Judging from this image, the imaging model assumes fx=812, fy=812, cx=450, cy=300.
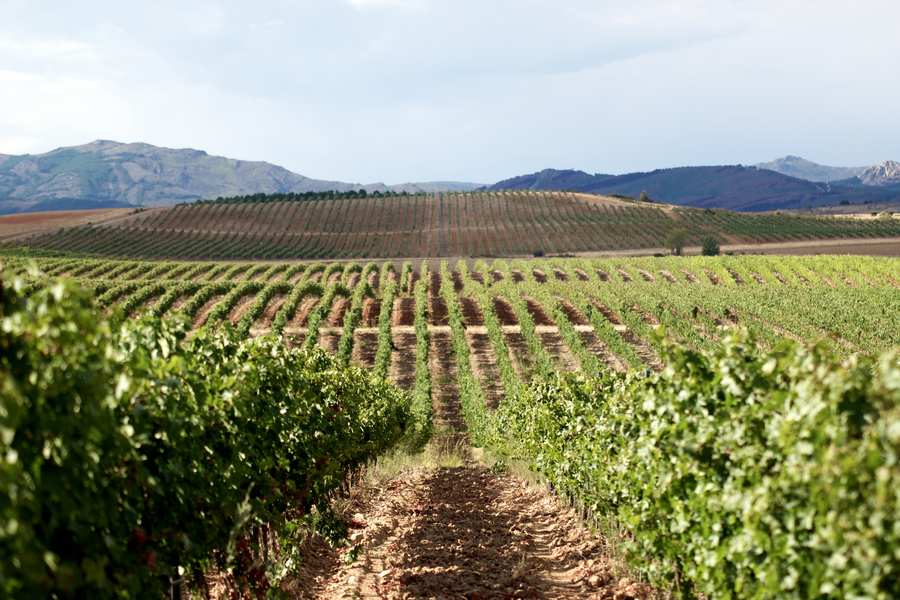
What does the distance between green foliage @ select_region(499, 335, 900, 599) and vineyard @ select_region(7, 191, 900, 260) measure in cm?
9491

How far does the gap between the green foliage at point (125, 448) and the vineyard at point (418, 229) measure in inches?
3671

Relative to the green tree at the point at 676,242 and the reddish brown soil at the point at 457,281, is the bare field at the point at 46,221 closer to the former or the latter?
the reddish brown soil at the point at 457,281

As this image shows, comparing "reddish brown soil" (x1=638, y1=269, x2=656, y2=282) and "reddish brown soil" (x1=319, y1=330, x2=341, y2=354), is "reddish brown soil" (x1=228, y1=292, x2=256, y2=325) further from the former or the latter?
"reddish brown soil" (x1=638, y1=269, x2=656, y2=282)

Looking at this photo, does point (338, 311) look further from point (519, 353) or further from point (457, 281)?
point (457, 281)

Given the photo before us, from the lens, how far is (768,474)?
5711 millimetres

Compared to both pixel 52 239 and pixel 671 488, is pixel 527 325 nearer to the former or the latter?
pixel 671 488

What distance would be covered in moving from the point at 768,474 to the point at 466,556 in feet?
21.6

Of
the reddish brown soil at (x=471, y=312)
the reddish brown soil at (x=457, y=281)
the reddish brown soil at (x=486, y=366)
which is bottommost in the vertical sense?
the reddish brown soil at (x=486, y=366)

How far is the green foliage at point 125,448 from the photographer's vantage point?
13.4 feet

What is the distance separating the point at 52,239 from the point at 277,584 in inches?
4145

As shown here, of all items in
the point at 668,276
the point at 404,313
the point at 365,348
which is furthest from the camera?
the point at 668,276

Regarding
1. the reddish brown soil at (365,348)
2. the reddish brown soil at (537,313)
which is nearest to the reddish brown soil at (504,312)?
the reddish brown soil at (537,313)

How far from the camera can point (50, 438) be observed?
421 centimetres

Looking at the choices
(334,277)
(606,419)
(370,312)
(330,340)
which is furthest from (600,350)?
(606,419)
